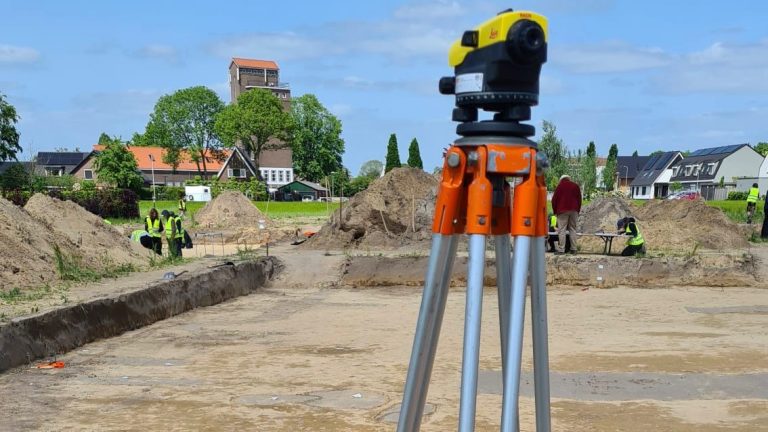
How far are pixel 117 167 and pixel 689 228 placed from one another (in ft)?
197

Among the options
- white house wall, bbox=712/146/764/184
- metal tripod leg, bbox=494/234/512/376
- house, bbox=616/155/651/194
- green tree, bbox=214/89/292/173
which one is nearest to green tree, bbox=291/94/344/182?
green tree, bbox=214/89/292/173

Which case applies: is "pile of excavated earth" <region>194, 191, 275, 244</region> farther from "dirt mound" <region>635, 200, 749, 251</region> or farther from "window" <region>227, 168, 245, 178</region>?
"window" <region>227, 168, 245, 178</region>

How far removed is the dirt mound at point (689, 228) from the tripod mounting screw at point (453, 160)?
52.7ft

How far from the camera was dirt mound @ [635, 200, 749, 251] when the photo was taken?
18312 millimetres

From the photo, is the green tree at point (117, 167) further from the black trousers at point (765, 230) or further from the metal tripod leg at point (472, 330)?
the metal tripod leg at point (472, 330)

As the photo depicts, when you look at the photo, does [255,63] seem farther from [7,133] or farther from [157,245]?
[157,245]

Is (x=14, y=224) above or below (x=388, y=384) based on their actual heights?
above

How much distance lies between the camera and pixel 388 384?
20.4 feet

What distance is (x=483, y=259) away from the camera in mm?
2482

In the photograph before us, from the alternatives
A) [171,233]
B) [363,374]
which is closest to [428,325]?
[363,374]

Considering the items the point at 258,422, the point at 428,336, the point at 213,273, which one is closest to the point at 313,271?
the point at 213,273

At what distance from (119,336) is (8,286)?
6.70 feet

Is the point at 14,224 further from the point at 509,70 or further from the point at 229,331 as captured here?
the point at 509,70

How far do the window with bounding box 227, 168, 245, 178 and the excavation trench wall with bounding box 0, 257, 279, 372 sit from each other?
81.6 m
